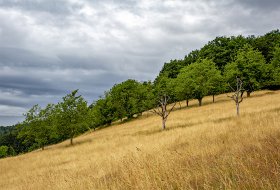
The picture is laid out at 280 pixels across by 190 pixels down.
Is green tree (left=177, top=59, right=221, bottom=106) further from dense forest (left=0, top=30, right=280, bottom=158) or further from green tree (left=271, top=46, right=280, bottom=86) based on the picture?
green tree (left=271, top=46, right=280, bottom=86)

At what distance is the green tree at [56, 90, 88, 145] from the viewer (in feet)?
148

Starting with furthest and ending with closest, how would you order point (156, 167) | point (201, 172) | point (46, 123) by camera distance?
point (46, 123) < point (156, 167) < point (201, 172)

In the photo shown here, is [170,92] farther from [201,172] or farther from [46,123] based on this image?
[201,172]

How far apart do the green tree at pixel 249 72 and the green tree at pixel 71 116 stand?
32.0 m

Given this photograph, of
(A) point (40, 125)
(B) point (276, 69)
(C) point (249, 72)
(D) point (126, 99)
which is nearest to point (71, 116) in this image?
(A) point (40, 125)

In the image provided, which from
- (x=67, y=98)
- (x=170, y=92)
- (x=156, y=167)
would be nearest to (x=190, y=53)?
(x=170, y=92)

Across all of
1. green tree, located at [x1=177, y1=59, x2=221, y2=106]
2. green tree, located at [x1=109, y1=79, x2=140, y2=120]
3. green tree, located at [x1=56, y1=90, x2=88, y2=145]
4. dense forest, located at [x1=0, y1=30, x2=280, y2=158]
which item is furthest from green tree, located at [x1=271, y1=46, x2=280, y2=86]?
green tree, located at [x1=56, y1=90, x2=88, y2=145]

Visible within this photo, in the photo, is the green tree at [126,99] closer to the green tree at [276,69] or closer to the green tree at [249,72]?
the green tree at [249,72]

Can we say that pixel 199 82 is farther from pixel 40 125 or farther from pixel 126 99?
pixel 40 125

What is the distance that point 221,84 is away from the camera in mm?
63906

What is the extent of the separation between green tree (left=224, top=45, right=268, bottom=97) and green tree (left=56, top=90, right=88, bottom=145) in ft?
105

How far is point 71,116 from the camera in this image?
45.8 metres

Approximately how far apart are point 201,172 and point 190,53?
109974 mm

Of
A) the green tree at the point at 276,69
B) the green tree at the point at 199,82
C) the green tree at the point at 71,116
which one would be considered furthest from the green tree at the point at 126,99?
the green tree at the point at 276,69
